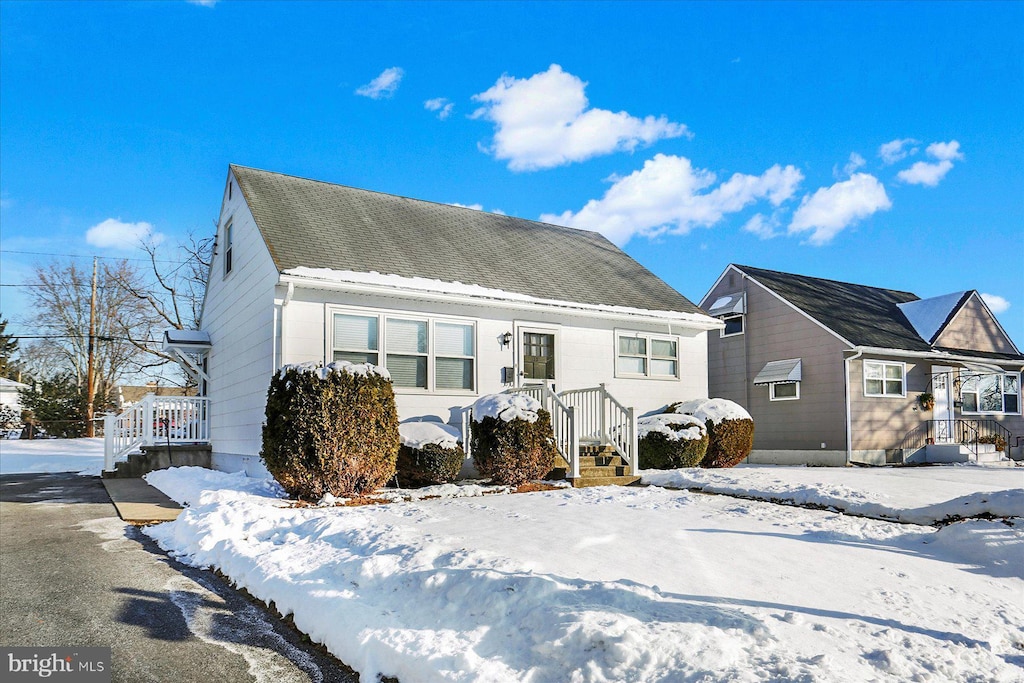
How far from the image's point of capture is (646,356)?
50.5 feet

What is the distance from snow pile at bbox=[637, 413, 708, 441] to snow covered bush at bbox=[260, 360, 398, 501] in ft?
17.4

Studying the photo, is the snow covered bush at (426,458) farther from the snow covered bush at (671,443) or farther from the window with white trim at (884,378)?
the window with white trim at (884,378)

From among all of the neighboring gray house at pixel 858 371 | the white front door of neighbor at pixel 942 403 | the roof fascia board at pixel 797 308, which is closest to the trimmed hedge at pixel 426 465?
the neighboring gray house at pixel 858 371

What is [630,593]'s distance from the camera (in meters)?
4.50

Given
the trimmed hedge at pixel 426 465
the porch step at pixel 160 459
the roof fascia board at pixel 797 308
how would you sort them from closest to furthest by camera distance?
the trimmed hedge at pixel 426 465
the porch step at pixel 160 459
the roof fascia board at pixel 797 308

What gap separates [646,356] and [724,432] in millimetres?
2567

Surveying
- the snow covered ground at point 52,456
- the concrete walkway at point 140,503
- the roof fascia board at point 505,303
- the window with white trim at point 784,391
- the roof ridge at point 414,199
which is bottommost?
the snow covered ground at point 52,456

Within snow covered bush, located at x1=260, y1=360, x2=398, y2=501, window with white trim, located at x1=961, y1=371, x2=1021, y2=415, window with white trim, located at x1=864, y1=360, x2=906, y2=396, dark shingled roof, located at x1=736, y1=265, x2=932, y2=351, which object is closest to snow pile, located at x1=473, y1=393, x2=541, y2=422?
snow covered bush, located at x1=260, y1=360, x2=398, y2=501

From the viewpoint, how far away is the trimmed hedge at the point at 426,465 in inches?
419

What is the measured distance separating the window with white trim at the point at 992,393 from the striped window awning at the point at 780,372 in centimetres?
560

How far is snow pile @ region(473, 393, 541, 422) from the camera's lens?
10.7m

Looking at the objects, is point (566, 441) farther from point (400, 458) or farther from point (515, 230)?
point (515, 230)

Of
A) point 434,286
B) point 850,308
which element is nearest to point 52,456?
point 434,286

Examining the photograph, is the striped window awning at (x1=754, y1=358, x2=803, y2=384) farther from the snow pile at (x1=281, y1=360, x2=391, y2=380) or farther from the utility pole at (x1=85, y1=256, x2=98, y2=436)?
the utility pole at (x1=85, y1=256, x2=98, y2=436)
